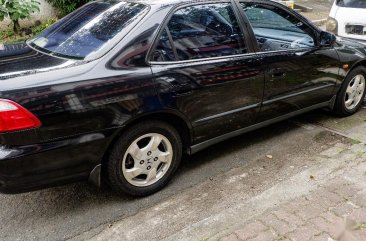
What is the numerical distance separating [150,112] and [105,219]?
896mm

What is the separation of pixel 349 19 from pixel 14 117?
16.2 feet

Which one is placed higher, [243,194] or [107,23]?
[107,23]

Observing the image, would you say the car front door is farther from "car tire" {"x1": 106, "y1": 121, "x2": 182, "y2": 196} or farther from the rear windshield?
the rear windshield

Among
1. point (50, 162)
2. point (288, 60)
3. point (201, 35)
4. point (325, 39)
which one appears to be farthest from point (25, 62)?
point (325, 39)

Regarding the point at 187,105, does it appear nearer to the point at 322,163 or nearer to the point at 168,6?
the point at 168,6

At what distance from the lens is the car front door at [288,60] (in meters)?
3.71

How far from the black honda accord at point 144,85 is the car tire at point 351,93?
1.83ft

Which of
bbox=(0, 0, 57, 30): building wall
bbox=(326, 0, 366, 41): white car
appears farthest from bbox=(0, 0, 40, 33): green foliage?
bbox=(326, 0, 366, 41): white car

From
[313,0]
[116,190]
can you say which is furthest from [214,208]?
[313,0]

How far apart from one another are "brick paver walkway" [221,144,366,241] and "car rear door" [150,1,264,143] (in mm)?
909

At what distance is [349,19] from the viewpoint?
5.61 metres

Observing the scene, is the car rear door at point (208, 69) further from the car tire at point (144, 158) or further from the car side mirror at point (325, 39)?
the car side mirror at point (325, 39)

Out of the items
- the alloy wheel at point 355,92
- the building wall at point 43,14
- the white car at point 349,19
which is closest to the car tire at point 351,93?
the alloy wheel at point 355,92

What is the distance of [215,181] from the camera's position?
3436 mm
